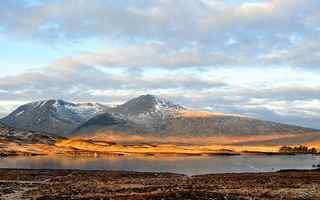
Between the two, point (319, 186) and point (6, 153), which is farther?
point (6, 153)

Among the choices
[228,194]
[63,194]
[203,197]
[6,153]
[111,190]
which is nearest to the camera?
[203,197]

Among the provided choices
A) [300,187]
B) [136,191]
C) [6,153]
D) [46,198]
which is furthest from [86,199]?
[6,153]

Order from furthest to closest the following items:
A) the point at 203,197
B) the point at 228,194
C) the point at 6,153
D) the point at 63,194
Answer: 1. the point at 6,153
2. the point at 63,194
3. the point at 228,194
4. the point at 203,197

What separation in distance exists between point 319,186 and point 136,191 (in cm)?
1577

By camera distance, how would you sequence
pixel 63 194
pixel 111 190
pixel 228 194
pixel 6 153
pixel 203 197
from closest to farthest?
pixel 203 197
pixel 228 194
pixel 63 194
pixel 111 190
pixel 6 153

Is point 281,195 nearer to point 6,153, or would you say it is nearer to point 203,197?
point 203,197

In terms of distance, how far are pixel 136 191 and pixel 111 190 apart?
3257 millimetres

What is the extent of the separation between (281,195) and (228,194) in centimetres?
393

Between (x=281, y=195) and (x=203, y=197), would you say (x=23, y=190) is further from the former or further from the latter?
(x=281, y=195)

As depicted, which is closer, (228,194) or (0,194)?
(228,194)

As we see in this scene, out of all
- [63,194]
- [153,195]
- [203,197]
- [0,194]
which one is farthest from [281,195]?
[0,194]

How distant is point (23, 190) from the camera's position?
57438 millimetres

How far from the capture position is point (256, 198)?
4341cm

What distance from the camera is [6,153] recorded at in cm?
19325
